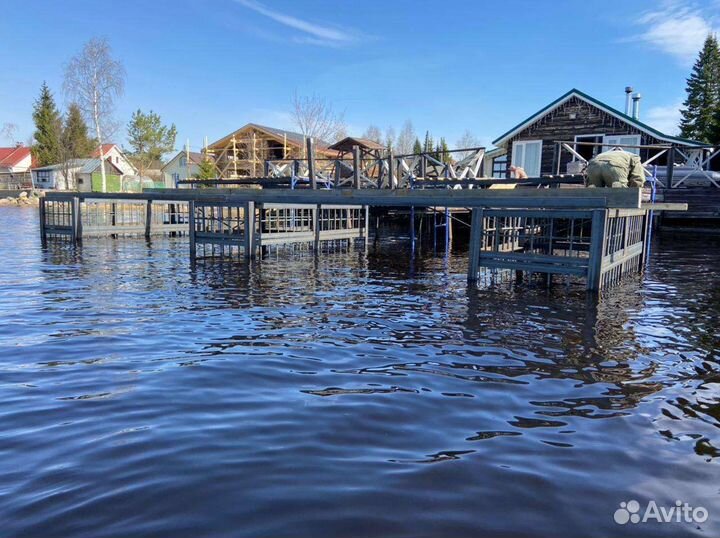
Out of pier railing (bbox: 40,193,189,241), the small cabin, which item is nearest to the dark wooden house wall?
the small cabin

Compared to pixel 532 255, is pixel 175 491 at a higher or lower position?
lower

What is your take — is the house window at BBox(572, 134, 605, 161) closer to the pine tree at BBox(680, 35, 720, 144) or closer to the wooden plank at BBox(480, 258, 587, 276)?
the wooden plank at BBox(480, 258, 587, 276)

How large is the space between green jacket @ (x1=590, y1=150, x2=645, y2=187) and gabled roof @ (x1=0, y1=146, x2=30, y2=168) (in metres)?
80.2

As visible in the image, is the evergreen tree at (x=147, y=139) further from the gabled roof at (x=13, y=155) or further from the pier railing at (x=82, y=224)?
the pier railing at (x=82, y=224)

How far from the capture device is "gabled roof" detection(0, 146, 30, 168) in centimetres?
7375

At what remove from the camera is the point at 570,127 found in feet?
97.2

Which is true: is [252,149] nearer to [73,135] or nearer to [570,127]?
[570,127]

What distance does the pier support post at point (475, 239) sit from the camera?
1222 cm

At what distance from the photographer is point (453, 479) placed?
156 inches

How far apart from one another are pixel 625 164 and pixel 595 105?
18.0 metres

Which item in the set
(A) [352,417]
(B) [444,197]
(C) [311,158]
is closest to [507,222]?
(B) [444,197]

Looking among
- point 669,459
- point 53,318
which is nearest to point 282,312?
point 53,318

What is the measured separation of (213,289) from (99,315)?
3.03 m

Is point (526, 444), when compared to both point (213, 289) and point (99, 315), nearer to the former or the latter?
point (99, 315)
